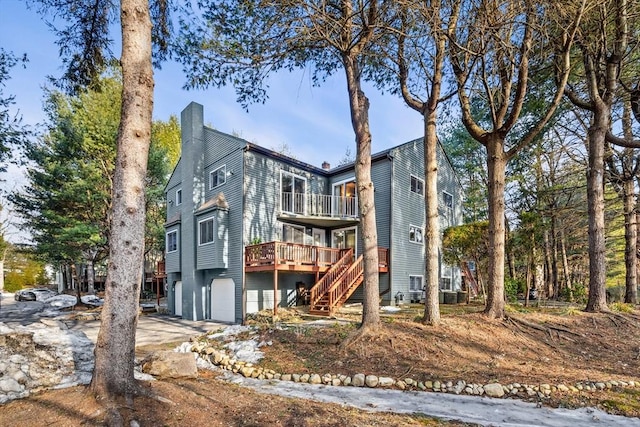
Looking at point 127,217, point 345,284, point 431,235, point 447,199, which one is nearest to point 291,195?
point 345,284

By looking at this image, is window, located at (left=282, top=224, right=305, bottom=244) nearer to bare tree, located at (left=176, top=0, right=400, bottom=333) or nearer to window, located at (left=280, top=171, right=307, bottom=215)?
window, located at (left=280, top=171, right=307, bottom=215)

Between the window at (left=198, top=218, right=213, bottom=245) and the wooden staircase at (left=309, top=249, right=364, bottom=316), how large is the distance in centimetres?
513

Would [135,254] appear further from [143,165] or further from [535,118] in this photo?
[535,118]

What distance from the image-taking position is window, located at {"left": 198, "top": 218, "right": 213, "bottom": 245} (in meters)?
14.8

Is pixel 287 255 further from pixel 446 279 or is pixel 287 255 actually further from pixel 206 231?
pixel 446 279

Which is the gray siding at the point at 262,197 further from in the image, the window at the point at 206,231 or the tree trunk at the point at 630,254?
the tree trunk at the point at 630,254

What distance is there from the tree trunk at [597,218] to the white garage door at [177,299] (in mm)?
16794

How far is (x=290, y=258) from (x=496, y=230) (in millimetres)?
7284

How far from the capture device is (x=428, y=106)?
850 cm

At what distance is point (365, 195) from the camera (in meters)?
7.67

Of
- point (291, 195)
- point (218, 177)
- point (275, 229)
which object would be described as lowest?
point (275, 229)

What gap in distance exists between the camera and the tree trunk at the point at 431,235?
790cm

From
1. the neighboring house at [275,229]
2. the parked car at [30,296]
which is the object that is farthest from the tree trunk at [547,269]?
the parked car at [30,296]

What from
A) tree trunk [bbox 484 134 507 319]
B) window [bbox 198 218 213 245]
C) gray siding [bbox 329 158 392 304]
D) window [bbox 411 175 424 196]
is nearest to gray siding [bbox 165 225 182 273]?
window [bbox 198 218 213 245]
